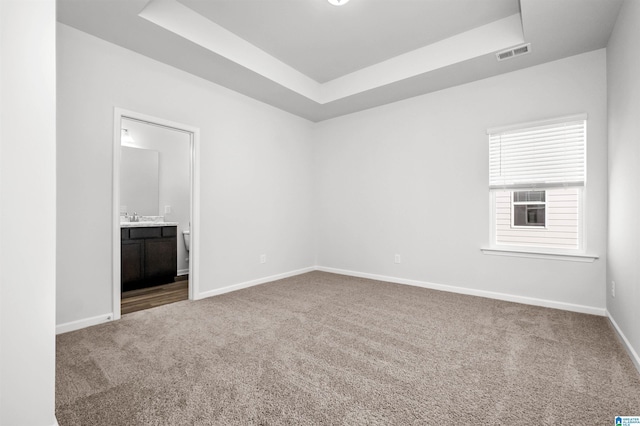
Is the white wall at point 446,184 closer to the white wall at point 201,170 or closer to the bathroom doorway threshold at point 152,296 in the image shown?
the white wall at point 201,170

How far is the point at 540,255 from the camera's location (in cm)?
333

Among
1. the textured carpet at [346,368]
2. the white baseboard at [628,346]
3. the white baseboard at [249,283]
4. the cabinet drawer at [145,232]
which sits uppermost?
the cabinet drawer at [145,232]

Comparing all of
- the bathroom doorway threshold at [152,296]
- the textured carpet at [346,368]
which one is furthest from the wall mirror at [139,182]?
the textured carpet at [346,368]

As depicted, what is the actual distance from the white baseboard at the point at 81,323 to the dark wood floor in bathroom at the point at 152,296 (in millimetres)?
290

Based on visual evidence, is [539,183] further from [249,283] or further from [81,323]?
[81,323]

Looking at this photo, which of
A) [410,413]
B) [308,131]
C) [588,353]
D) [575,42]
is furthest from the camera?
[308,131]

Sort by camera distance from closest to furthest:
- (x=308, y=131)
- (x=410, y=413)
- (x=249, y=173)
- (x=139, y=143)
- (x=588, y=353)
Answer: (x=410, y=413) → (x=588, y=353) → (x=249, y=173) → (x=139, y=143) → (x=308, y=131)

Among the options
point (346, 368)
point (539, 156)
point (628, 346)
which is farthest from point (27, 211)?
point (539, 156)

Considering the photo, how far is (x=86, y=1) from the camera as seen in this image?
2.33 metres

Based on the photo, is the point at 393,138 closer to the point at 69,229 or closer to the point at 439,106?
the point at 439,106

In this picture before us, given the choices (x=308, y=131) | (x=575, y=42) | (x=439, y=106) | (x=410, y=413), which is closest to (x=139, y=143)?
(x=308, y=131)

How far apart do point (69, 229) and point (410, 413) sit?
9.96 ft

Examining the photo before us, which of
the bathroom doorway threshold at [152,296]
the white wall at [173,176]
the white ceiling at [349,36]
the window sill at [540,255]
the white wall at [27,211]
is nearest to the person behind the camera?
the white wall at [27,211]

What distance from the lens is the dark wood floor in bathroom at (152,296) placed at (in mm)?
3383
